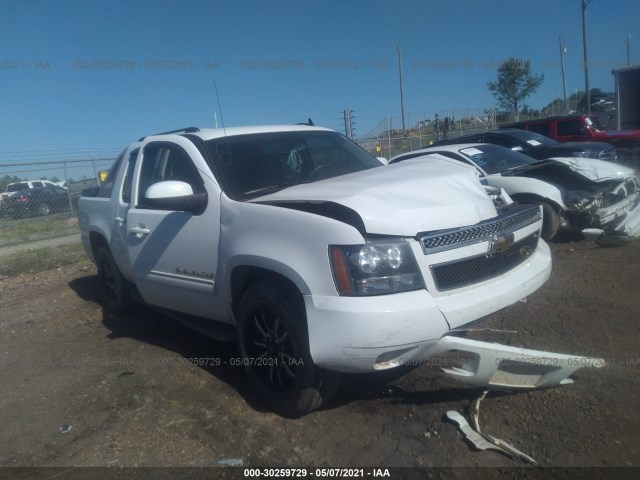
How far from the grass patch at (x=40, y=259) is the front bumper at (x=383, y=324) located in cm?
812

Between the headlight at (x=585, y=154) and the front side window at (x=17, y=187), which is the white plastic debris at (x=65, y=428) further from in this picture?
the front side window at (x=17, y=187)

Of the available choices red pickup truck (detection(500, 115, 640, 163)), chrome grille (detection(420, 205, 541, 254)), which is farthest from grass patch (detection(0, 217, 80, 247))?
red pickup truck (detection(500, 115, 640, 163))

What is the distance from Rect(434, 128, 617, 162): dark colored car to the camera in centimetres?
903

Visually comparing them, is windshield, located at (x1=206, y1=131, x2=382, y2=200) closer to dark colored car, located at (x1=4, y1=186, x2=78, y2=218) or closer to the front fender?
the front fender

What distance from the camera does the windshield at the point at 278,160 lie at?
3829 millimetres

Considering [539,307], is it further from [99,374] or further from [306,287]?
[99,374]

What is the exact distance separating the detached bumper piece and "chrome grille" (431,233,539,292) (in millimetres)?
317

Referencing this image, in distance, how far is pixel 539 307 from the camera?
4691mm

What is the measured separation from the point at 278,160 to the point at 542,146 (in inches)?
280

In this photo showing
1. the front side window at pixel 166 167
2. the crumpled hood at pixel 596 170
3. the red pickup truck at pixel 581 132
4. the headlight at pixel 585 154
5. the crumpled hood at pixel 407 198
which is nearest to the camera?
the crumpled hood at pixel 407 198

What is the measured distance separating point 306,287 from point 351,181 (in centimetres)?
101

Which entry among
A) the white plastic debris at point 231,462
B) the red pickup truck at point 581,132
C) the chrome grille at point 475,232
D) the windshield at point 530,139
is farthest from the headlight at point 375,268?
the red pickup truck at point 581,132

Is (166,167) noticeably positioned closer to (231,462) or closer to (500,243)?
(231,462)

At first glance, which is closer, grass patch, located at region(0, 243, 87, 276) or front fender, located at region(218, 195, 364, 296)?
front fender, located at region(218, 195, 364, 296)
